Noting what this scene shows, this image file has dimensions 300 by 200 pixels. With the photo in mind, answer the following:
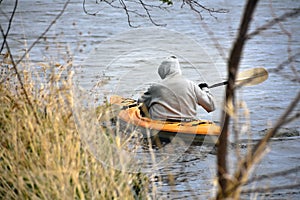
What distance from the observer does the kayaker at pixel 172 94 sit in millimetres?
6824

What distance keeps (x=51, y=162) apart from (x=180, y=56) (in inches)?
164

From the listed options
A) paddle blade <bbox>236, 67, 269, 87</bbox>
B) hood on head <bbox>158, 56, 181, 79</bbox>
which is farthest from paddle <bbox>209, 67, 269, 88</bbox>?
hood on head <bbox>158, 56, 181, 79</bbox>

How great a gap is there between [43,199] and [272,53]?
11887 mm

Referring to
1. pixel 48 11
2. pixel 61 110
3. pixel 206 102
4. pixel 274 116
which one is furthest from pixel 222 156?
pixel 48 11

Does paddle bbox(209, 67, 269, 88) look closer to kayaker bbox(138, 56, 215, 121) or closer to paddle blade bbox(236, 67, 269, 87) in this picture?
paddle blade bbox(236, 67, 269, 87)

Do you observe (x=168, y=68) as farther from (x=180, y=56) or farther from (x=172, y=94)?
(x=180, y=56)

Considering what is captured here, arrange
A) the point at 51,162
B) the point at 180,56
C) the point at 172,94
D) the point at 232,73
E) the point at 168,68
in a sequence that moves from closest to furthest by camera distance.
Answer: the point at 232,73, the point at 51,162, the point at 168,68, the point at 172,94, the point at 180,56

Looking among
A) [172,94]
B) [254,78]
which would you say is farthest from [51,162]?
[172,94]

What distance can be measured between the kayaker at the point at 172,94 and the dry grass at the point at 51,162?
2269 millimetres

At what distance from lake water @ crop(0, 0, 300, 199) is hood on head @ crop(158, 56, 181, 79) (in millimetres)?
95

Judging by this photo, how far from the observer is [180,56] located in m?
7.58

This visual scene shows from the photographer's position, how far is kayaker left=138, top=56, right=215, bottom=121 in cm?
682

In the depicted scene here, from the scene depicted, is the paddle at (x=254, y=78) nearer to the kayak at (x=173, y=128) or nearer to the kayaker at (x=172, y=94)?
the kayaker at (x=172, y=94)

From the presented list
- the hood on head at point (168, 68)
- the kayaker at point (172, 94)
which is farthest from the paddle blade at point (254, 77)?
the hood on head at point (168, 68)
